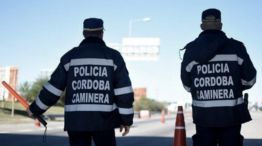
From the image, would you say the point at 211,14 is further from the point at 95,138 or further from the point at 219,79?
the point at 95,138

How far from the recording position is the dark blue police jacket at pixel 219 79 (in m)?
5.12

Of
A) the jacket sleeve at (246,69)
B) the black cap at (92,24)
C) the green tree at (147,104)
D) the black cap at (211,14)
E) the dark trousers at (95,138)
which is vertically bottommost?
the green tree at (147,104)

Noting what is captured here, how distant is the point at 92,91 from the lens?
16.9 feet

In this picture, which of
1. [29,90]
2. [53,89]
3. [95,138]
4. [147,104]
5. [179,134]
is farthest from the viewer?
[147,104]

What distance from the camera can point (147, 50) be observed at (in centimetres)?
4822

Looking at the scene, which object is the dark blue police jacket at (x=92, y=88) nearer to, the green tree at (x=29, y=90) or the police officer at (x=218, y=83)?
the police officer at (x=218, y=83)

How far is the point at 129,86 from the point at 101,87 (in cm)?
28

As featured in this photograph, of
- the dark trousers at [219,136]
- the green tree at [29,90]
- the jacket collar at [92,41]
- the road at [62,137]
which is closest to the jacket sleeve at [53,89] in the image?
the jacket collar at [92,41]

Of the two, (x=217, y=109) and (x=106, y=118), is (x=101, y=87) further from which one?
(x=217, y=109)

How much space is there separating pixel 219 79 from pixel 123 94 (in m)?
0.91

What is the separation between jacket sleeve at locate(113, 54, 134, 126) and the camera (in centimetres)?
520

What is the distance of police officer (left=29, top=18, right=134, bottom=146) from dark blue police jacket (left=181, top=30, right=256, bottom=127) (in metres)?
0.66

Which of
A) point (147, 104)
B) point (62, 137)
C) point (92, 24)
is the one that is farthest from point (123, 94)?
point (147, 104)

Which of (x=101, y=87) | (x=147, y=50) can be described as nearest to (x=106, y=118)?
(x=101, y=87)
